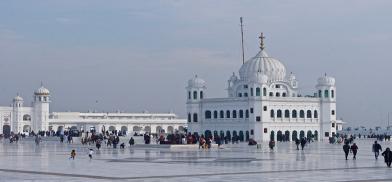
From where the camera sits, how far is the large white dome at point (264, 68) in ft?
289

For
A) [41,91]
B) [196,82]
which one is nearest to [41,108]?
[41,91]

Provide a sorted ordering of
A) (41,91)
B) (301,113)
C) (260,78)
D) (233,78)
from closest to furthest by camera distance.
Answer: (260,78), (301,113), (233,78), (41,91)

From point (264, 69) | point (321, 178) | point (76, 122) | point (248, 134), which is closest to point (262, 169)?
point (321, 178)

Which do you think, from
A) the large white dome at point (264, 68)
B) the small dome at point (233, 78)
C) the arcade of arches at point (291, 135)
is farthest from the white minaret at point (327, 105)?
the small dome at point (233, 78)

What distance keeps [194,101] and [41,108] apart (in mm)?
38037

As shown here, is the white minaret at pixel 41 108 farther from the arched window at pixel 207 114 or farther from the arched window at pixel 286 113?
the arched window at pixel 286 113

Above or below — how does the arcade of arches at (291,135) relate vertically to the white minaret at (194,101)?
below

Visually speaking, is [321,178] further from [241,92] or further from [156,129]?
[156,129]

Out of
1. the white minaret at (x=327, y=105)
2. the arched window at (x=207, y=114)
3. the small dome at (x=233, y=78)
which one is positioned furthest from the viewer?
the small dome at (x=233, y=78)

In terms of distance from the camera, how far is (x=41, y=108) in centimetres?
12119

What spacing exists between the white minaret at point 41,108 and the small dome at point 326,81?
47.5 metres

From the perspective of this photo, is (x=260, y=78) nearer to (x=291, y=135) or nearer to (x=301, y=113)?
(x=301, y=113)

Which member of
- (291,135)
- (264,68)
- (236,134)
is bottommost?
(291,135)

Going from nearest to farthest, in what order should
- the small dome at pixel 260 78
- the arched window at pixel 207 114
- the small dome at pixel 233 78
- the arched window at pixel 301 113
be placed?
the small dome at pixel 260 78, the arched window at pixel 301 113, the arched window at pixel 207 114, the small dome at pixel 233 78
